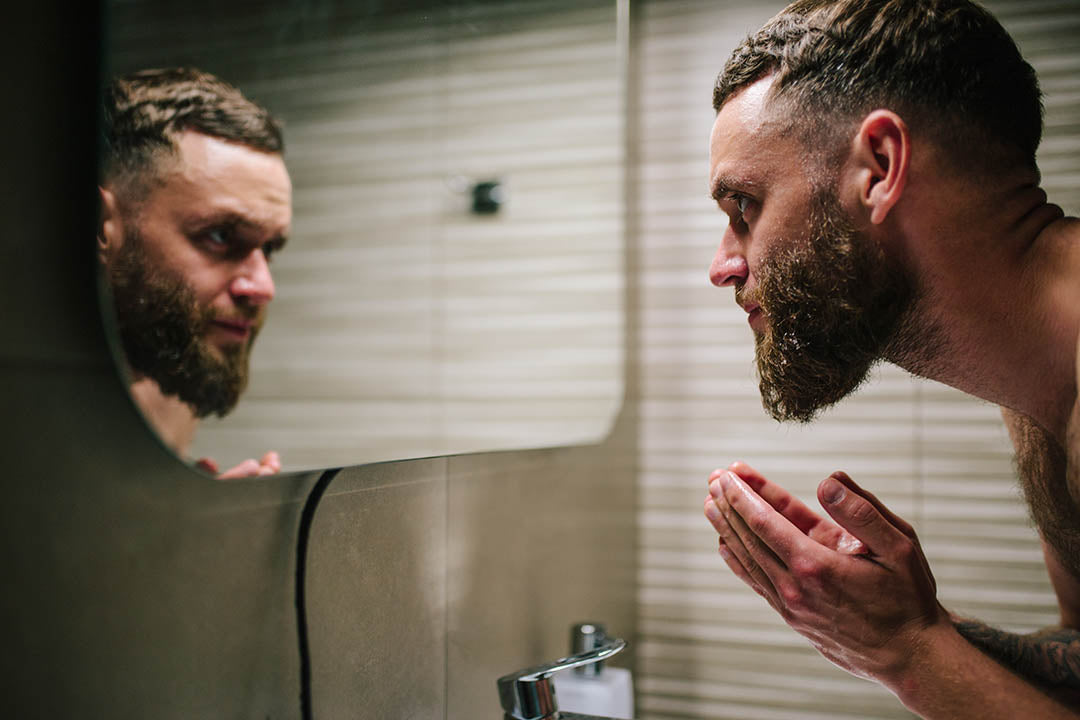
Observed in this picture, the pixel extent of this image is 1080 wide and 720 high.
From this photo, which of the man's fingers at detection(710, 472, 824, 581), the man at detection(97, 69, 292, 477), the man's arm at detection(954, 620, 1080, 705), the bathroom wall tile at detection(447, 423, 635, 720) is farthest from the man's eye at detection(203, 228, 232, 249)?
the man's arm at detection(954, 620, 1080, 705)

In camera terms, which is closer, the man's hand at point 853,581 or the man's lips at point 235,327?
the man's lips at point 235,327

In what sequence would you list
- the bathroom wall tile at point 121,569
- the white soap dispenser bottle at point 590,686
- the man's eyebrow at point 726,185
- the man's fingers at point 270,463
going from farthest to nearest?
1. the white soap dispenser bottle at point 590,686
2. the man's eyebrow at point 726,185
3. the man's fingers at point 270,463
4. the bathroom wall tile at point 121,569

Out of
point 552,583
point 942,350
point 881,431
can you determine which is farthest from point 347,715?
point 881,431

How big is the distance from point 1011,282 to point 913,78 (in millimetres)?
207

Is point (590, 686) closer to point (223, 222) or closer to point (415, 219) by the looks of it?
point (415, 219)

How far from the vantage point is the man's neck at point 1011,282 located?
706 mm

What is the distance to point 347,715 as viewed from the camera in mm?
617

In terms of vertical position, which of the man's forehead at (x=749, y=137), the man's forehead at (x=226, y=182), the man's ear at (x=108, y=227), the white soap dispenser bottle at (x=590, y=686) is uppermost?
the man's forehead at (x=749, y=137)

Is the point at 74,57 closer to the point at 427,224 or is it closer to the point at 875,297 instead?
the point at 427,224

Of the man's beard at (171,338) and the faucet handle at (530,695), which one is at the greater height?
the man's beard at (171,338)

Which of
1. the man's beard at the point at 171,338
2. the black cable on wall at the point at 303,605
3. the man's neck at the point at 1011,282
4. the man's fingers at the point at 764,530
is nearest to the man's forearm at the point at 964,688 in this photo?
the man's fingers at the point at 764,530

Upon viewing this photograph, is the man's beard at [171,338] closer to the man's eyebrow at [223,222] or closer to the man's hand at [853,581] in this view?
the man's eyebrow at [223,222]

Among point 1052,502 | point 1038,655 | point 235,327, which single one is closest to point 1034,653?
→ point 1038,655

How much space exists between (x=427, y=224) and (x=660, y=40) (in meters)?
0.77
